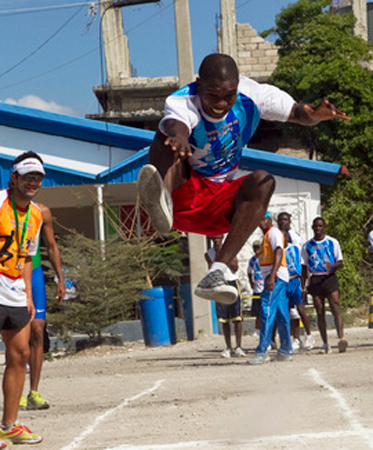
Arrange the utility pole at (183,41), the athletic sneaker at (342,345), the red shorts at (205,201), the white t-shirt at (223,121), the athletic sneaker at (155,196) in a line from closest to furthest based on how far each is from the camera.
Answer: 1. the athletic sneaker at (155,196)
2. the white t-shirt at (223,121)
3. the red shorts at (205,201)
4. the athletic sneaker at (342,345)
5. the utility pole at (183,41)

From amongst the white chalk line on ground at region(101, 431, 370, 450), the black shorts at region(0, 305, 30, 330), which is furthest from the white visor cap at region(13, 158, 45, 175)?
the white chalk line on ground at region(101, 431, 370, 450)

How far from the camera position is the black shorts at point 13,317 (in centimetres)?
654

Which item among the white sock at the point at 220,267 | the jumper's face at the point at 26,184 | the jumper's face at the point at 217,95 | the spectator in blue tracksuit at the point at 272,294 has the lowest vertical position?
the spectator in blue tracksuit at the point at 272,294

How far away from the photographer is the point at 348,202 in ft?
71.9

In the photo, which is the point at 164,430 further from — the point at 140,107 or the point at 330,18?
the point at 140,107

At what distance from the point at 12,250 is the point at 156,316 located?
9623mm

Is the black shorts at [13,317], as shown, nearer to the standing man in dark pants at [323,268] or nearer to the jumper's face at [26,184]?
the jumper's face at [26,184]

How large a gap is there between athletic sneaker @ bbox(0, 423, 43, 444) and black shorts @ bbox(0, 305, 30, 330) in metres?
0.72

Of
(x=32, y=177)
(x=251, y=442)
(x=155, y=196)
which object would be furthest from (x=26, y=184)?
(x=251, y=442)

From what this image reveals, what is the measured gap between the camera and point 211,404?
26.3ft

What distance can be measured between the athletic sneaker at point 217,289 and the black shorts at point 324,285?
7608 mm

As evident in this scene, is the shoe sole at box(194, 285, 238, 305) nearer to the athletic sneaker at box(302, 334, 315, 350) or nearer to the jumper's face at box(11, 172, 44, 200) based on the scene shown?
the jumper's face at box(11, 172, 44, 200)

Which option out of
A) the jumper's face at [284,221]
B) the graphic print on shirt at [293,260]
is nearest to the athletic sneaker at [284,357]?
the graphic print on shirt at [293,260]

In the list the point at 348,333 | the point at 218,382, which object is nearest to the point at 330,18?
the point at 348,333
